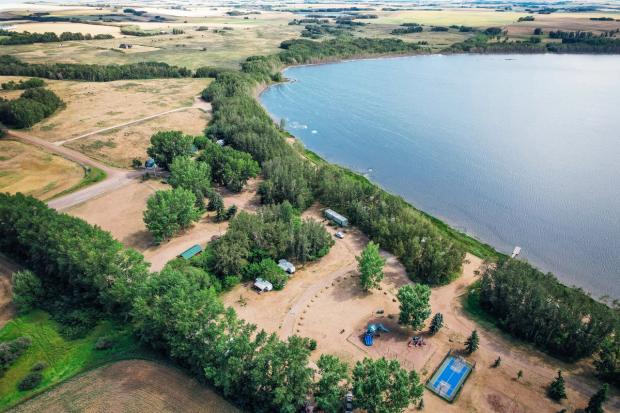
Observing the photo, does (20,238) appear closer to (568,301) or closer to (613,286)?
(568,301)

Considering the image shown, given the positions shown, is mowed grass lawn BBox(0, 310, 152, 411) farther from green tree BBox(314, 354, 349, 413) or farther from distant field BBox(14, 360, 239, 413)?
green tree BBox(314, 354, 349, 413)

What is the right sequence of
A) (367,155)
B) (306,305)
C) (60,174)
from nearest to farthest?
1. (306,305)
2. (60,174)
3. (367,155)

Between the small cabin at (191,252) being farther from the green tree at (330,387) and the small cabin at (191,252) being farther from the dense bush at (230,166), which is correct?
the green tree at (330,387)

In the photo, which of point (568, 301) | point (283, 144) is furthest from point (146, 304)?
point (283, 144)

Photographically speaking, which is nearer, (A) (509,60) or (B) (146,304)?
(B) (146,304)

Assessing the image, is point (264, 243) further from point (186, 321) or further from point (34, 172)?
point (34, 172)

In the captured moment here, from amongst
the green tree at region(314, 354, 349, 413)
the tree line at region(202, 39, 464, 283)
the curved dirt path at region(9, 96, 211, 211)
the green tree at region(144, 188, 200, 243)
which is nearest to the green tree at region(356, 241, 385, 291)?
the tree line at region(202, 39, 464, 283)

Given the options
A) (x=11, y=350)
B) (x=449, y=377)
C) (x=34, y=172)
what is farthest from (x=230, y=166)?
(x=449, y=377)

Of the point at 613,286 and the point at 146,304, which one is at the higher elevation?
the point at 146,304
